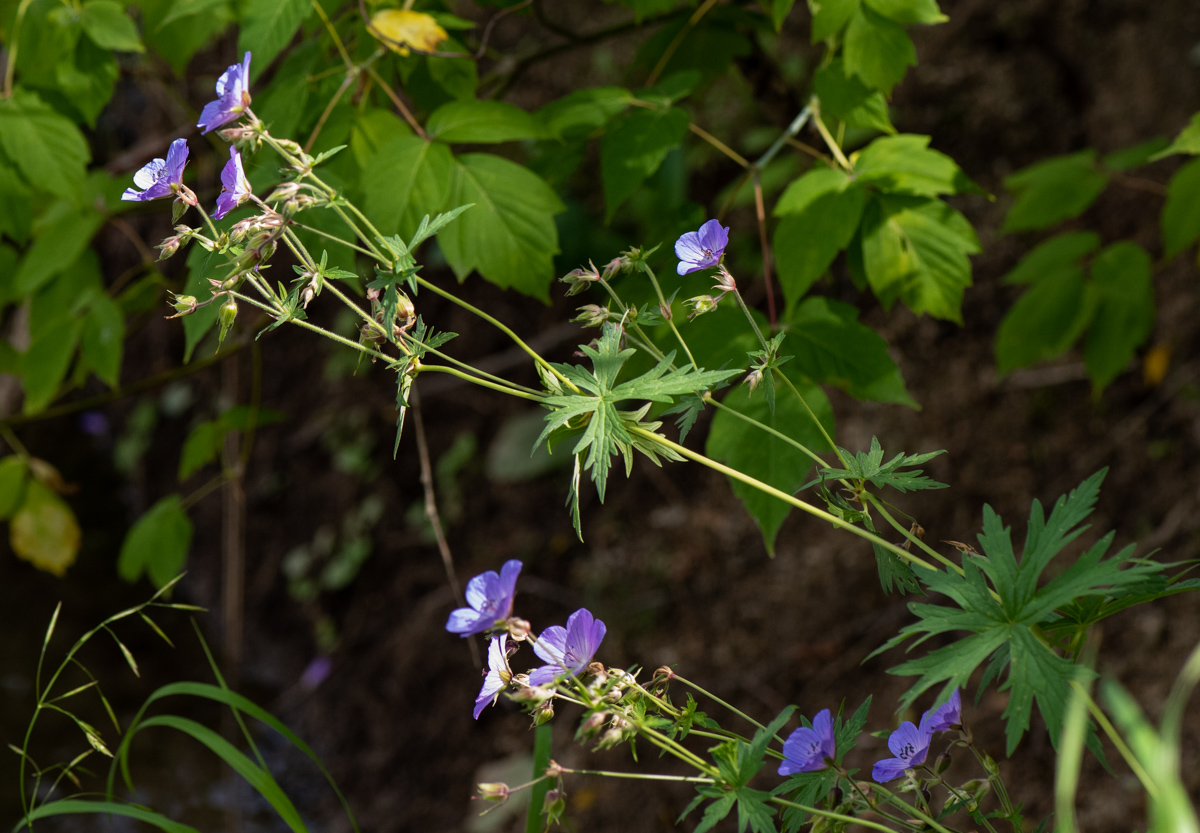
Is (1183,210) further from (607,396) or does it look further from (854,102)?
(607,396)

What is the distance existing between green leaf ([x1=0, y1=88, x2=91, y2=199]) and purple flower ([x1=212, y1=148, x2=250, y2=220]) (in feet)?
2.64

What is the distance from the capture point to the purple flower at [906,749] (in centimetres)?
77

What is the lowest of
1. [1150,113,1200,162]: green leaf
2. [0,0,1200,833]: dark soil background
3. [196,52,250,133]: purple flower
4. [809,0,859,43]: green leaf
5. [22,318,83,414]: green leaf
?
[0,0,1200,833]: dark soil background

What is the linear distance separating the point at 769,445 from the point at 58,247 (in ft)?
4.67

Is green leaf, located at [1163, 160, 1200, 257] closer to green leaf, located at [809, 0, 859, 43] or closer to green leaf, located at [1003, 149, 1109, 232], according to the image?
green leaf, located at [1003, 149, 1109, 232]

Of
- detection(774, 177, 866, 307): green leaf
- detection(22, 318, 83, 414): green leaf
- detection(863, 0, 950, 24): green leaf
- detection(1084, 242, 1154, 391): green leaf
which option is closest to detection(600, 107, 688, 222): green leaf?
detection(774, 177, 866, 307): green leaf

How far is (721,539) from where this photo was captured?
2391mm

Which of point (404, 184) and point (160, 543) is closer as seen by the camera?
point (404, 184)

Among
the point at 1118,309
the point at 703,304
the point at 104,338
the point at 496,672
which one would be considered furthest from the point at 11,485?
the point at 1118,309

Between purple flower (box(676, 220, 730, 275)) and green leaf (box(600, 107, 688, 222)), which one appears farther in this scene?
green leaf (box(600, 107, 688, 222))

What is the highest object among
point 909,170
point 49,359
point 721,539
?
point 909,170

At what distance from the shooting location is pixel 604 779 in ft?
7.33

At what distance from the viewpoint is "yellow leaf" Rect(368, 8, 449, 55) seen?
121cm

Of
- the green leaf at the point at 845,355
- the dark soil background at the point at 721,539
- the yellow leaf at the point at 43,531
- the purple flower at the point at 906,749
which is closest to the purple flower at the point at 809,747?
the purple flower at the point at 906,749
